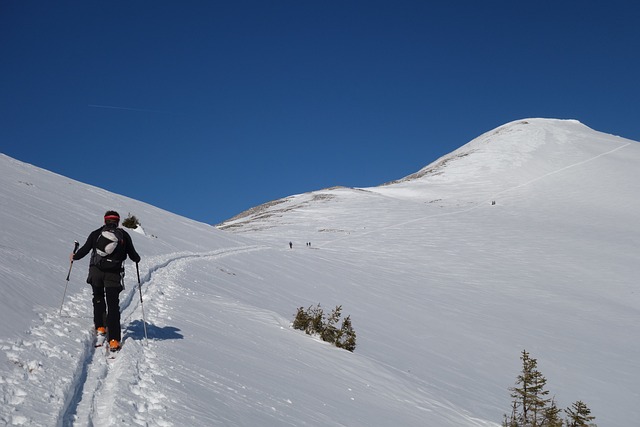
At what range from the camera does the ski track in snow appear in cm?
405

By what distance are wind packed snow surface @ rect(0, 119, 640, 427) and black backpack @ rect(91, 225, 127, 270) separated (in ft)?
2.77

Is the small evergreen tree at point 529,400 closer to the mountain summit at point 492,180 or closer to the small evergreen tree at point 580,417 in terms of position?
the small evergreen tree at point 580,417

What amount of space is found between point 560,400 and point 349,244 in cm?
2579

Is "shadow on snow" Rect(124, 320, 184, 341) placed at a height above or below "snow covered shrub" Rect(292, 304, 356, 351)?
below

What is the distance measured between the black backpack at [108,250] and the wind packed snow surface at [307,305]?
844 mm

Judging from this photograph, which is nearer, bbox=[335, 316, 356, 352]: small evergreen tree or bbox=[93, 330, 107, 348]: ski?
bbox=[93, 330, 107, 348]: ski

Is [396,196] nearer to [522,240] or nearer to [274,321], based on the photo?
[522,240]

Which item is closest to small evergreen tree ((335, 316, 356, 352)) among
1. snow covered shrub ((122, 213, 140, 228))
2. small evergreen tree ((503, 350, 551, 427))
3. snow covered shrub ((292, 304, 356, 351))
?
snow covered shrub ((292, 304, 356, 351))

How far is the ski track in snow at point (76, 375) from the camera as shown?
4.05 metres

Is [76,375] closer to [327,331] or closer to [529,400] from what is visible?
[327,331]

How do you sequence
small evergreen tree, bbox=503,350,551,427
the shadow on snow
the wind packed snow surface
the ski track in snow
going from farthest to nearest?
1. small evergreen tree, bbox=503,350,551,427
2. the shadow on snow
3. the wind packed snow surface
4. the ski track in snow

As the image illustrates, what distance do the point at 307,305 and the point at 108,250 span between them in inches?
396

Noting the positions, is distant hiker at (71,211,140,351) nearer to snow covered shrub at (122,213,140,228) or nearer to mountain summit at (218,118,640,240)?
snow covered shrub at (122,213,140,228)

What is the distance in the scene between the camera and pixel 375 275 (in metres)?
26.3
